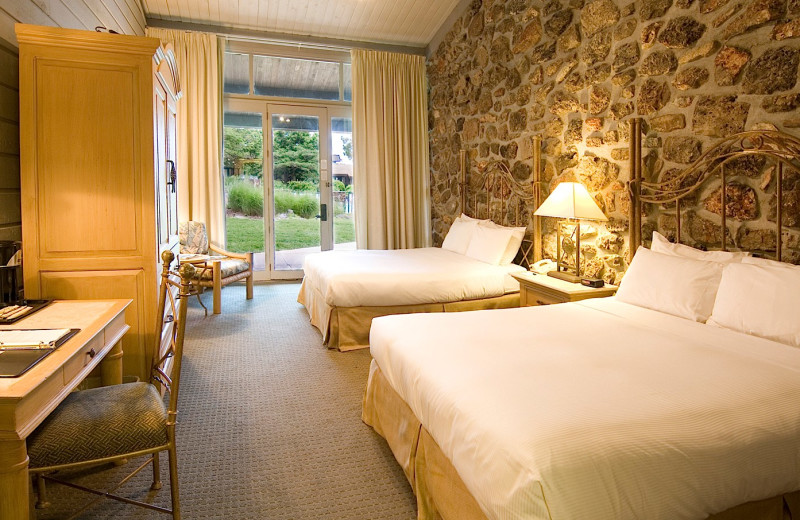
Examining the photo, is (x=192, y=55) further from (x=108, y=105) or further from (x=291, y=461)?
(x=291, y=461)

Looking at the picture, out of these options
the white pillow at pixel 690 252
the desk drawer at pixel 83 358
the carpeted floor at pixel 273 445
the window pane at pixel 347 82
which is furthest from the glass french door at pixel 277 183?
the desk drawer at pixel 83 358

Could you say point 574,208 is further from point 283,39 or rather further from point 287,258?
point 283,39

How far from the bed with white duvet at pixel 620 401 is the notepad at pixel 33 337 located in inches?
47.5

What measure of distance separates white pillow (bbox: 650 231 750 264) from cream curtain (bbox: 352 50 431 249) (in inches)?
158

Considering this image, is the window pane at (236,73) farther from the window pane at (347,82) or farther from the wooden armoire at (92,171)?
the wooden armoire at (92,171)

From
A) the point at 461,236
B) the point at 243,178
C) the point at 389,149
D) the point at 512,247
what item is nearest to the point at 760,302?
the point at 512,247

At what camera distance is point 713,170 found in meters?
2.67

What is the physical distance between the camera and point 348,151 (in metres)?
6.82

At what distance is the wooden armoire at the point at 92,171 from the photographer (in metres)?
2.26

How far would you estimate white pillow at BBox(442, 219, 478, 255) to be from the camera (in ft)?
16.6

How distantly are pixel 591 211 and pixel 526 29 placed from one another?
198 cm

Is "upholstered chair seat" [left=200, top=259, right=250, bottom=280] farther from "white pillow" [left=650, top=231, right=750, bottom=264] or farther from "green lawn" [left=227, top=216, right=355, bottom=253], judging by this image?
"white pillow" [left=650, top=231, right=750, bottom=264]

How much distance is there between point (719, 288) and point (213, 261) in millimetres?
4208

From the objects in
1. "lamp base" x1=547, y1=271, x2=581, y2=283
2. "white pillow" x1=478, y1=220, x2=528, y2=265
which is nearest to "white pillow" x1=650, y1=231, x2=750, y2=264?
"lamp base" x1=547, y1=271, x2=581, y2=283
